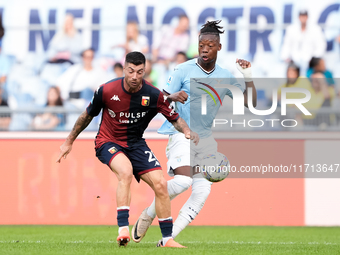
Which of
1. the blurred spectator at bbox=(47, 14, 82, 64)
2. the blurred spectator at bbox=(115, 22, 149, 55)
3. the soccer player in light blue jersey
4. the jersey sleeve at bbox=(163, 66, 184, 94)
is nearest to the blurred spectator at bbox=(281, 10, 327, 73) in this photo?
the blurred spectator at bbox=(115, 22, 149, 55)

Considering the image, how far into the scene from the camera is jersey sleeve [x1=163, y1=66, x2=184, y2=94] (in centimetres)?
659

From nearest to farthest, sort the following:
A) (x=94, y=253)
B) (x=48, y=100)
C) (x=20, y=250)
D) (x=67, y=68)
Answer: (x=94, y=253) → (x=20, y=250) → (x=48, y=100) → (x=67, y=68)

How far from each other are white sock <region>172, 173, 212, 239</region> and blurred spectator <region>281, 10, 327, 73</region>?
18.7 feet

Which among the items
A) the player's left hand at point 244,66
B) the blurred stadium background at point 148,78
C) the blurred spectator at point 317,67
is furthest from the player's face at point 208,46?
the blurred spectator at point 317,67

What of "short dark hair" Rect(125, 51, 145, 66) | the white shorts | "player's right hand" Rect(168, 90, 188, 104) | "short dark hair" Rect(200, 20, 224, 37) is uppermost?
"short dark hair" Rect(200, 20, 224, 37)

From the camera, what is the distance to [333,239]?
321 inches

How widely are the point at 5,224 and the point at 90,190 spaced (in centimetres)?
167

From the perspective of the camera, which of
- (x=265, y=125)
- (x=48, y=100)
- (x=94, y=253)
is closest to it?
(x=94, y=253)

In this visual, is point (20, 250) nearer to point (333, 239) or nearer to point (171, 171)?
point (171, 171)

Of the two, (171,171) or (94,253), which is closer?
(94,253)

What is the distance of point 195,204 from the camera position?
6.51 meters

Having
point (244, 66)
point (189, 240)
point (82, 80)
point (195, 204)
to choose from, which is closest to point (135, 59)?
point (244, 66)

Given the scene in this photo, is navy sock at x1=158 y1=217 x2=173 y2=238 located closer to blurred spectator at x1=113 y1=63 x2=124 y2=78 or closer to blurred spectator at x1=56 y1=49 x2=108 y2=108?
blurred spectator at x1=56 y1=49 x2=108 y2=108

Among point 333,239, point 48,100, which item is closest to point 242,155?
point 333,239
